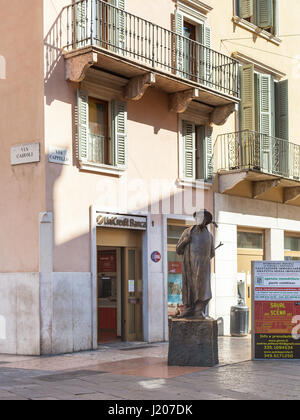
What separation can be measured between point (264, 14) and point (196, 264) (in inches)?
466

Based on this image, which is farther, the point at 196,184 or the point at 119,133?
the point at 196,184

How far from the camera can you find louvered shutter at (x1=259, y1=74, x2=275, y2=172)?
794 inches

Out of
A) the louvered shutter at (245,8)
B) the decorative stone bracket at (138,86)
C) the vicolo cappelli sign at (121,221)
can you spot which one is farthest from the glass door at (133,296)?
the louvered shutter at (245,8)

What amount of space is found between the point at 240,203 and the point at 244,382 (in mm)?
10161

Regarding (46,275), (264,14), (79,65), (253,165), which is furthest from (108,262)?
(264,14)

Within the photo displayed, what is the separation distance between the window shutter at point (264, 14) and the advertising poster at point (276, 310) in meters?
10.7

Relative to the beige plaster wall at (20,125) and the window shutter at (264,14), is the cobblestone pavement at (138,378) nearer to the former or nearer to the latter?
the beige plaster wall at (20,125)

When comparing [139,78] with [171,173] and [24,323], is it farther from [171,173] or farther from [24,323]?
[24,323]

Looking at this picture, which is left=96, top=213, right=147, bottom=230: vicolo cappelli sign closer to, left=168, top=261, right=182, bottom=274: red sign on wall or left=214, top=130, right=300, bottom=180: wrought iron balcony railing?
left=168, top=261, right=182, bottom=274: red sign on wall

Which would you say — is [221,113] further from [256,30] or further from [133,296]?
[133,296]

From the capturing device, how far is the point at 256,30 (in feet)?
68.9

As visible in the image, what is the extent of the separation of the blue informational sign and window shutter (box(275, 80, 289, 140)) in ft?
21.3

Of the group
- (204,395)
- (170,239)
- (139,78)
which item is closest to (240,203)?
(170,239)

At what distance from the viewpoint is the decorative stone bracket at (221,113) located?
61.1 ft
